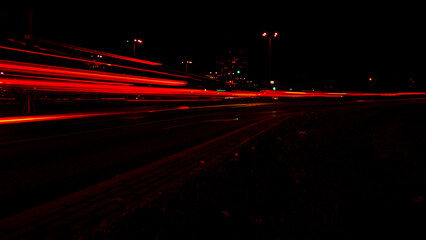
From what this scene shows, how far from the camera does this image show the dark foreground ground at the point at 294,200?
345cm

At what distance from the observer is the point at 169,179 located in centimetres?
616

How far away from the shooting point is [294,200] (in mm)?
4254

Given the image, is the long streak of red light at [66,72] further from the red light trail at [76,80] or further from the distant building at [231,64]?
the distant building at [231,64]

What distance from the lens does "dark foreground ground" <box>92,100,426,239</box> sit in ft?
11.3

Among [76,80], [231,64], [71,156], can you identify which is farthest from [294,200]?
[231,64]

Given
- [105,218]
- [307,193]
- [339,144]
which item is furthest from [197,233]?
[339,144]

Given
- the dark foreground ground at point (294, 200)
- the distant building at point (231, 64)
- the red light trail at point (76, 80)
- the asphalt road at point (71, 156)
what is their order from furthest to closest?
the distant building at point (231, 64) < the red light trail at point (76, 80) < the asphalt road at point (71, 156) < the dark foreground ground at point (294, 200)

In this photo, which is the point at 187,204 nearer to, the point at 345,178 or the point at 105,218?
the point at 105,218

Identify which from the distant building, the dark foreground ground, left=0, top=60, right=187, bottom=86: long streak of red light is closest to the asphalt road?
the dark foreground ground

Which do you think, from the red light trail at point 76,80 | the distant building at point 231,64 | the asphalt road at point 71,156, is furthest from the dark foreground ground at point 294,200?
the distant building at point 231,64

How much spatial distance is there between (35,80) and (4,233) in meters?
15.5

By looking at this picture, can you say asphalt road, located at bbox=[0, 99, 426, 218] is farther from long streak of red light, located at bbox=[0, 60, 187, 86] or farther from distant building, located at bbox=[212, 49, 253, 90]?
distant building, located at bbox=[212, 49, 253, 90]

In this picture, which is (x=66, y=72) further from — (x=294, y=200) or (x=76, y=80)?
(x=294, y=200)

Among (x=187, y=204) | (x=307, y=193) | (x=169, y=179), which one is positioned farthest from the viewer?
(x=169, y=179)
